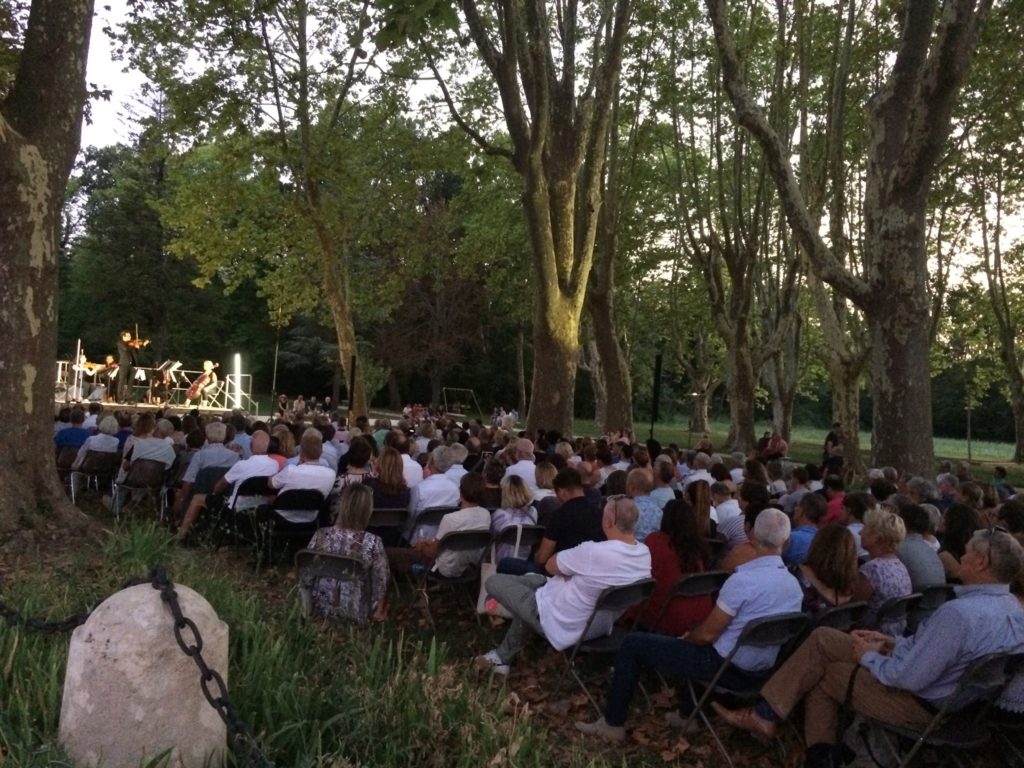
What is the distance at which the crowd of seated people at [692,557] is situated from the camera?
4586 millimetres

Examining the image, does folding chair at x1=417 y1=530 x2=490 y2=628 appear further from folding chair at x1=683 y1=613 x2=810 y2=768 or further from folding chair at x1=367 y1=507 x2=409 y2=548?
folding chair at x1=683 y1=613 x2=810 y2=768

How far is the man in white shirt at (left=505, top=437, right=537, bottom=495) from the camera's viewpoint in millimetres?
9186

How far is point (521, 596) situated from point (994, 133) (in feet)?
64.4

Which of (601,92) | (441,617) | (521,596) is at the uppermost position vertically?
(601,92)

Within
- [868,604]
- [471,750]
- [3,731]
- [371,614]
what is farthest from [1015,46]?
[3,731]

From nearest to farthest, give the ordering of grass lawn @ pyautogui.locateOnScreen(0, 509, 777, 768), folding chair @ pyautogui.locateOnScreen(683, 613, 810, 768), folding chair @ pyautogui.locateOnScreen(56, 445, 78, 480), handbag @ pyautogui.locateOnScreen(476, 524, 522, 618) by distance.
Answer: grass lawn @ pyautogui.locateOnScreen(0, 509, 777, 768), folding chair @ pyautogui.locateOnScreen(683, 613, 810, 768), handbag @ pyautogui.locateOnScreen(476, 524, 522, 618), folding chair @ pyautogui.locateOnScreen(56, 445, 78, 480)

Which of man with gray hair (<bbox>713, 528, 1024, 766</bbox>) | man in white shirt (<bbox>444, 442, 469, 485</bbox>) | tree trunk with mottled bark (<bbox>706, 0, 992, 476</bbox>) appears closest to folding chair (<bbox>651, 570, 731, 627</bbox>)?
man with gray hair (<bbox>713, 528, 1024, 766</bbox>)

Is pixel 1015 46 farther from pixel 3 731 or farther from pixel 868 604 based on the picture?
pixel 3 731

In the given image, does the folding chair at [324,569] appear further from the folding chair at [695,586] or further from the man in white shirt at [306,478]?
the man in white shirt at [306,478]

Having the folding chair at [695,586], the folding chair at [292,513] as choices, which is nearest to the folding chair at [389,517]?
the folding chair at [292,513]

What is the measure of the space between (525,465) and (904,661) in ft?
18.5

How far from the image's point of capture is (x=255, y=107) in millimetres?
20906

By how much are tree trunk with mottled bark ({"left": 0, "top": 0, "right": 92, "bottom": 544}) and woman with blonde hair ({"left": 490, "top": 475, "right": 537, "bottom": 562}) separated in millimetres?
3708

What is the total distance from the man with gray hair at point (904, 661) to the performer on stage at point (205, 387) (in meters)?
28.5
